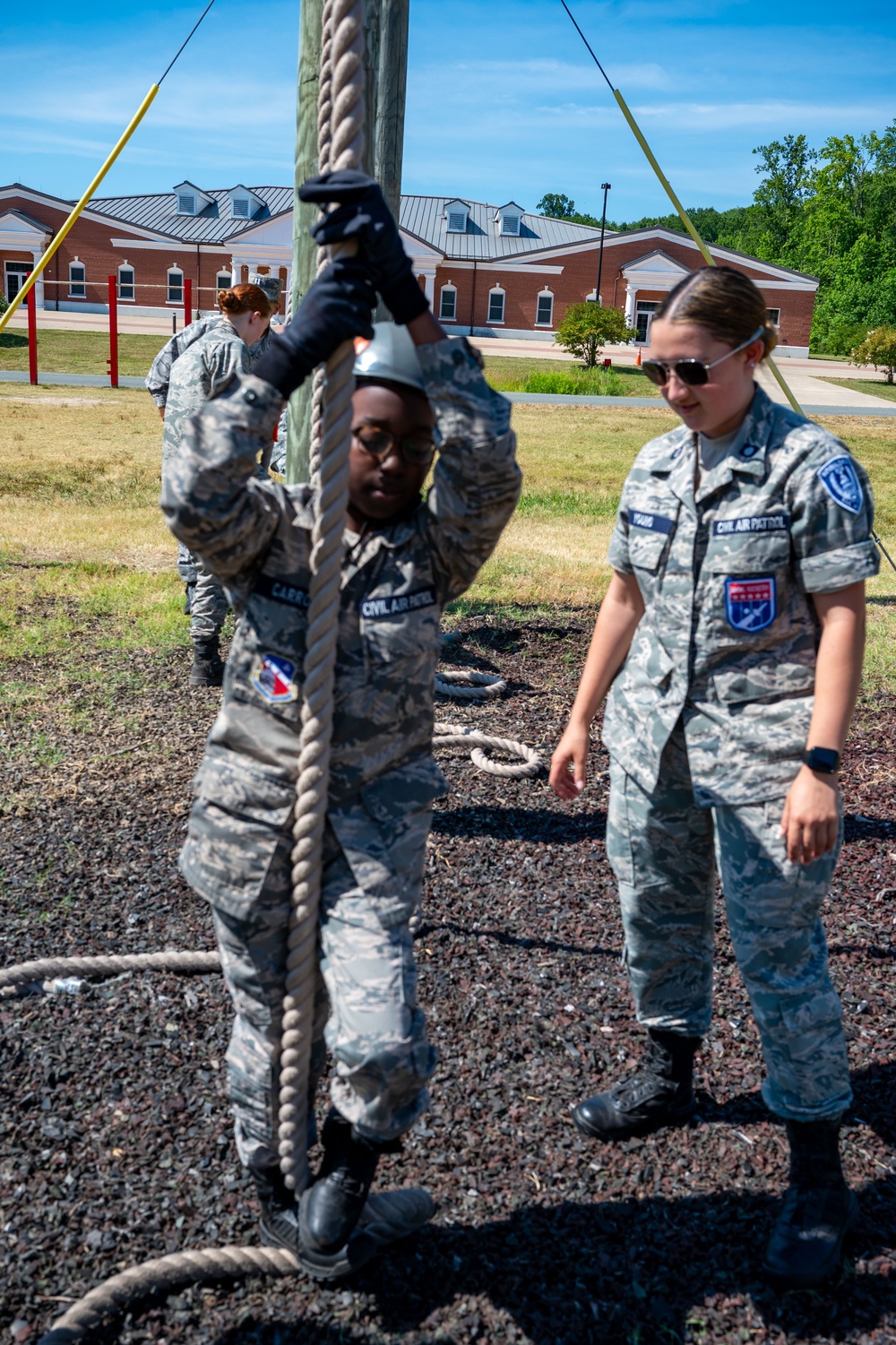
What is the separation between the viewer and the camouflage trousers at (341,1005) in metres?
2.21

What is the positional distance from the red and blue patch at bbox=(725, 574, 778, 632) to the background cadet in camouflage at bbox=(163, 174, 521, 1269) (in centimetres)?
59

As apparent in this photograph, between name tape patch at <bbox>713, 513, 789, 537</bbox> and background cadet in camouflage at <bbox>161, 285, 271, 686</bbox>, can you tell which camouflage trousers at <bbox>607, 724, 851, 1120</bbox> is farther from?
background cadet in camouflage at <bbox>161, 285, 271, 686</bbox>

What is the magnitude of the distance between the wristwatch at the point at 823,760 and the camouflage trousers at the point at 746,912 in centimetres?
15

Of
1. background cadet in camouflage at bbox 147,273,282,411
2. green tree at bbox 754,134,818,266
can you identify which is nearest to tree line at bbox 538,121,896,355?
green tree at bbox 754,134,818,266

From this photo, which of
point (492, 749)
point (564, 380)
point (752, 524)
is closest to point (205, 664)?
point (492, 749)

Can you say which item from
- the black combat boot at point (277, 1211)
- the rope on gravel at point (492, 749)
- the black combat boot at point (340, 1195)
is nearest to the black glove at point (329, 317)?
the black combat boot at point (340, 1195)

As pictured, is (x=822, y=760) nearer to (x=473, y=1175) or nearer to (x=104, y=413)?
(x=473, y=1175)

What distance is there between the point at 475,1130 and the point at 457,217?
63.0 metres

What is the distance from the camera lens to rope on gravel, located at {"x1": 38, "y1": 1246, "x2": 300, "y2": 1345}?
2.38 m

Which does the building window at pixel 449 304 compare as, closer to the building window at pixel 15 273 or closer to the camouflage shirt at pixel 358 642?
the building window at pixel 15 273

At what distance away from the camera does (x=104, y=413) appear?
70.2 feet

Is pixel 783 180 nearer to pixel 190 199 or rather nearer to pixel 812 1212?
pixel 190 199

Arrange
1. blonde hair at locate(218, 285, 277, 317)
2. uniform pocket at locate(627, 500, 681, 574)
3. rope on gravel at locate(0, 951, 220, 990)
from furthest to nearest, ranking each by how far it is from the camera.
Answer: blonde hair at locate(218, 285, 277, 317) → rope on gravel at locate(0, 951, 220, 990) → uniform pocket at locate(627, 500, 681, 574)

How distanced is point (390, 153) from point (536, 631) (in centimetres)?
423
